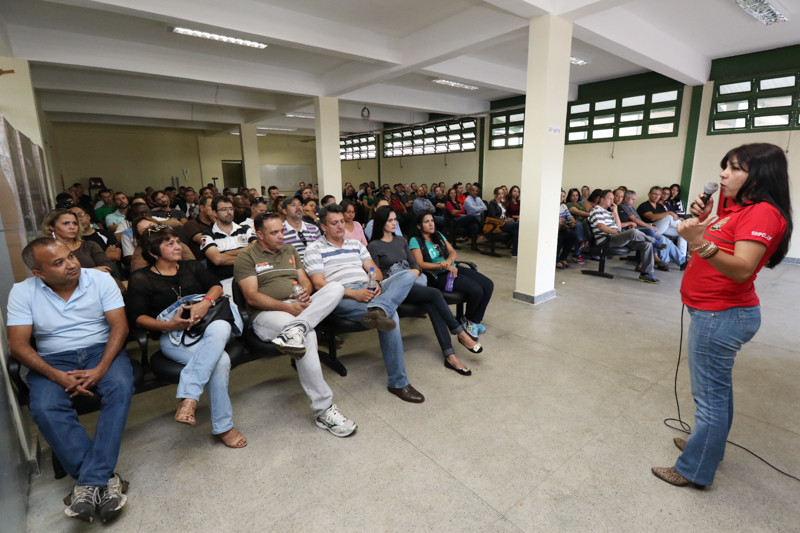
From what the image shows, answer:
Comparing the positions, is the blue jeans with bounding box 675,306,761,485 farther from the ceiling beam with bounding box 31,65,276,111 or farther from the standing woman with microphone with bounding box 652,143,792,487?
the ceiling beam with bounding box 31,65,276,111

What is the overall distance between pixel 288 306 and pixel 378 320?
569mm

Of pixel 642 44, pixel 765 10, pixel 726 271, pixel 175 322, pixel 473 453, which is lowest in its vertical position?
pixel 473 453

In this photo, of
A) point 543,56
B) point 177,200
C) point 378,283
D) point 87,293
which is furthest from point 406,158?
point 87,293

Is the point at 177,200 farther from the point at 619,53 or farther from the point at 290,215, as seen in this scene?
the point at 619,53

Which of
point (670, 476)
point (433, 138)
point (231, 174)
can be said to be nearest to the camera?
point (670, 476)

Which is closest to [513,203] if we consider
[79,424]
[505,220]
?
[505,220]

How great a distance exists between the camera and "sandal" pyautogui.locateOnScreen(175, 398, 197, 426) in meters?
1.85

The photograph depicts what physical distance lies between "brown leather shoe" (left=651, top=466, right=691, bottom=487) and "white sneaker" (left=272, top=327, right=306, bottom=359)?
1.80m

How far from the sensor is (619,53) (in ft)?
16.9

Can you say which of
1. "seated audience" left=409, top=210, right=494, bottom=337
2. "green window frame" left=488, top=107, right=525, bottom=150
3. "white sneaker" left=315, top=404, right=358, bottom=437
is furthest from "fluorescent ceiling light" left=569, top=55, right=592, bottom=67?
"white sneaker" left=315, top=404, right=358, bottom=437

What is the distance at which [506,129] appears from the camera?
10195 mm

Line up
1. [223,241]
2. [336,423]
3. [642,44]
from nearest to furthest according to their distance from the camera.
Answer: [336,423], [223,241], [642,44]

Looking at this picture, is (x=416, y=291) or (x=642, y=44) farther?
(x=642, y=44)

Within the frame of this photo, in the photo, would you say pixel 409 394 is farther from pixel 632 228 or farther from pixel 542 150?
pixel 632 228
